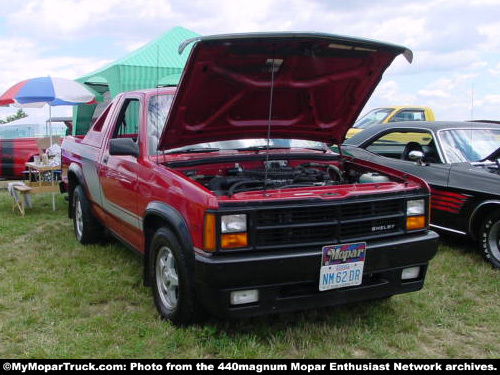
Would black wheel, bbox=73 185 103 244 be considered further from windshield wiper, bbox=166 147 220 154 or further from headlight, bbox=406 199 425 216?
headlight, bbox=406 199 425 216

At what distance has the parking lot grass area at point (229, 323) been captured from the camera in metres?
3.21

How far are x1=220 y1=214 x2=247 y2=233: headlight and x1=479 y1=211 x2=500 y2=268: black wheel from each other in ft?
9.85

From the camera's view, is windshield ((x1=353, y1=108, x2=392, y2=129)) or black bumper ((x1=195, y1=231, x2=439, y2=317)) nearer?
black bumper ((x1=195, y1=231, x2=439, y2=317))

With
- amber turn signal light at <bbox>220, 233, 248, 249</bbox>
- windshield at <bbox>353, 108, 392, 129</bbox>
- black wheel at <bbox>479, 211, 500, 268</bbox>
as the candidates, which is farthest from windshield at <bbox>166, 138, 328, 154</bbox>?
windshield at <bbox>353, 108, 392, 129</bbox>

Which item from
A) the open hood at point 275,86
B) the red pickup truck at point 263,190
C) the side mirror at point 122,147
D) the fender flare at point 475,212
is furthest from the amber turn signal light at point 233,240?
the fender flare at point 475,212

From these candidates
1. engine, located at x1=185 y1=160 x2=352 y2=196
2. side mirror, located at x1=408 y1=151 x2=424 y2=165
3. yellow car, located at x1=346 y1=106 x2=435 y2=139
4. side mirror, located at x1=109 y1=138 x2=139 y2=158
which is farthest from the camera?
yellow car, located at x1=346 y1=106 x2=435 y2=139

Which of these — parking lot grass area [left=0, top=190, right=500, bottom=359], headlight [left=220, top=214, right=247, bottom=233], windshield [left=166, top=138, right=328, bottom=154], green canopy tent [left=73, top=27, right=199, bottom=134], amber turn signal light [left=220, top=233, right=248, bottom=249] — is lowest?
parking lot grass area [left=0, top=190, right=500, bottom=359]

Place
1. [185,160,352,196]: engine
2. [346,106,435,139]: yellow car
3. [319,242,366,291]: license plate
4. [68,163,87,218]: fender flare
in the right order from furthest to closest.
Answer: [346,106,435,139]: yellow car < [68,163,87,218]: fender flare < [185,160,352,196]: engine < [319,242,366,291]: license plate

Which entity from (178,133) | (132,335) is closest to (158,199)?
(178,133)

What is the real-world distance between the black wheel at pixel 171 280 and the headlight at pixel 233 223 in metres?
0.38

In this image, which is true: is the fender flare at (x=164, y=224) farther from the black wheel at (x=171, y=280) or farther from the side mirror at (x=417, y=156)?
the side mirror at (x=417, y=156)

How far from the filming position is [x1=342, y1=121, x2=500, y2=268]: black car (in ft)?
16.2

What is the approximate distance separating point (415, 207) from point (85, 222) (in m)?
3.66
